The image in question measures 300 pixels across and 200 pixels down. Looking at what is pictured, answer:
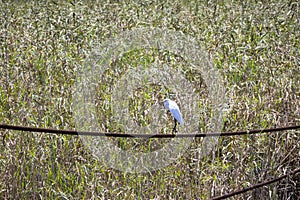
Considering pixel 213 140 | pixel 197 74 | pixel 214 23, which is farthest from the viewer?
pixel 214 23

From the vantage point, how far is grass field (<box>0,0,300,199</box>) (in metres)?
2.98

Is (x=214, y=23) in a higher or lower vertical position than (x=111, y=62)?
higher

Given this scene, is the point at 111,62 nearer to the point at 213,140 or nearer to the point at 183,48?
the point at 183,48

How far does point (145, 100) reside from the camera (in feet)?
11.9

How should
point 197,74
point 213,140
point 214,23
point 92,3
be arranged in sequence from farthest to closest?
point 92,3, point 214,23, point 197,74, point 213,140

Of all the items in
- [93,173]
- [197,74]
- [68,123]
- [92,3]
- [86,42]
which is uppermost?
[92,3]

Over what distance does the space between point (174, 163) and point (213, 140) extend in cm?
34

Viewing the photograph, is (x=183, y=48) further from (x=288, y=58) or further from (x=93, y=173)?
(x=93, y=173)

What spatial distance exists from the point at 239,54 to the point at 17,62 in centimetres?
179

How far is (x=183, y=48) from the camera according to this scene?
4.28m

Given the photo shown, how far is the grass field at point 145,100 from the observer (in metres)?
2.98

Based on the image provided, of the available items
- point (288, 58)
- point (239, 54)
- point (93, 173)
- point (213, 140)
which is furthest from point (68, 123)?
point (288, 58)

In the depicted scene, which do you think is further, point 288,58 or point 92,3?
point 92,3

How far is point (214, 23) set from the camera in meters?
4.71
